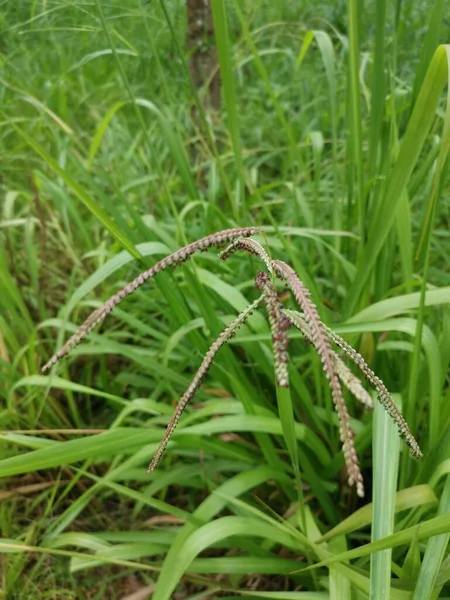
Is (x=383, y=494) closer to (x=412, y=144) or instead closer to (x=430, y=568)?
(x=430, y=568)

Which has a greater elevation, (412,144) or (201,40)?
(201,40)

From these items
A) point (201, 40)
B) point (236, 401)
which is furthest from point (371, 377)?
point (201, 40)

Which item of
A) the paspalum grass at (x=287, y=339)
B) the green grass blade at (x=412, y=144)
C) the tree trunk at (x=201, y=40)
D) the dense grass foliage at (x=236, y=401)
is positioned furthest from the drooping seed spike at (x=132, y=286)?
the tree trunk at (x=201, y=40)

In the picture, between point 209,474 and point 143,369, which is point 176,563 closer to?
point 209,474

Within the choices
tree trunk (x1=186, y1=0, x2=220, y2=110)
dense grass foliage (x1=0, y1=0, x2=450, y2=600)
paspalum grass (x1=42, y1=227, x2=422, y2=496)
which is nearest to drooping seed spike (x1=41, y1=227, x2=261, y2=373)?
paspalum grass (x1=42, y1=227, x2=422, y2=496)

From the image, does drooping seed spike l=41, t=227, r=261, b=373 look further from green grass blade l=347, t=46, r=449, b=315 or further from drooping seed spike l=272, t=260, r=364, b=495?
green grass blade l=347, t=46, r=449, b=315

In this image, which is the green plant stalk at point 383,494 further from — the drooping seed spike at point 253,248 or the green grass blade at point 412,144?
the drooping seed spike at point 253,248

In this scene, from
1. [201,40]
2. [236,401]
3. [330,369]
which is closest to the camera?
[330,369]

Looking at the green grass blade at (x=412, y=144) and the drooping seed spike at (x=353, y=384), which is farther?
the green grass blade at (x=412, y=144)

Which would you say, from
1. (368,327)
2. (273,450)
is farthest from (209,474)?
(368,327)

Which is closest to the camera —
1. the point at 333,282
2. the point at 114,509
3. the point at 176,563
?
the point at 176,563

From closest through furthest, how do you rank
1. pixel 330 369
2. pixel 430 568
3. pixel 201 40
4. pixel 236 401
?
pixel 330 369, pixel 430 568, pixel 236 401, pixel 201 40
